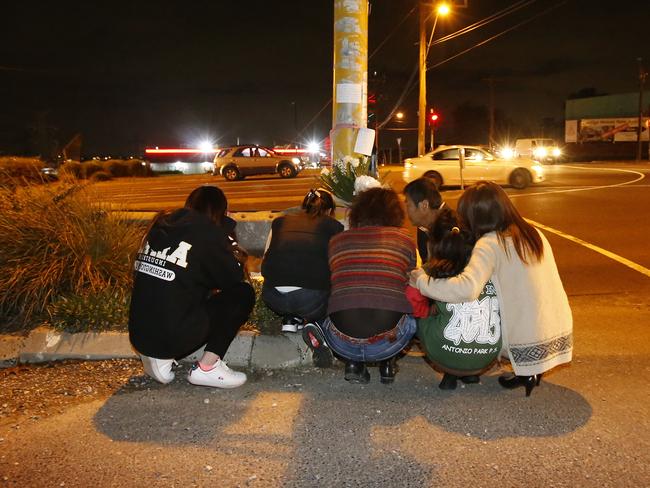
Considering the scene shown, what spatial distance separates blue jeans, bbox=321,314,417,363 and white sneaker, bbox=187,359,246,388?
0.77 meters

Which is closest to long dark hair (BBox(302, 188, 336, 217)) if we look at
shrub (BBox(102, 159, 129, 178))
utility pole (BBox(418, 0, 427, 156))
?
utility pole (BBox(418, 0, 427, 156))

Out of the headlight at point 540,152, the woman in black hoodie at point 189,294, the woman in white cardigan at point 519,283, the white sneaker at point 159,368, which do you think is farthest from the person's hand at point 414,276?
the headlight at point 540,152

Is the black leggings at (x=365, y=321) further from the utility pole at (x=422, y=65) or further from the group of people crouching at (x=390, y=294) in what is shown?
the utility pole at (x=422, y=65)

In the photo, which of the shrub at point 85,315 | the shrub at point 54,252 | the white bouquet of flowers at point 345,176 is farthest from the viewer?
the white bouquet of flowers at point 345,176

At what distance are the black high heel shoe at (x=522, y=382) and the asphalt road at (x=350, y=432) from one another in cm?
6

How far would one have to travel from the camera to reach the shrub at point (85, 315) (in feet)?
17.8

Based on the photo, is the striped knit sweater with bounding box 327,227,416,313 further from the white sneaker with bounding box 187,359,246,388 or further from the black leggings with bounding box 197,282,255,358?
the white sneaker with bounding box 187,359,246,388

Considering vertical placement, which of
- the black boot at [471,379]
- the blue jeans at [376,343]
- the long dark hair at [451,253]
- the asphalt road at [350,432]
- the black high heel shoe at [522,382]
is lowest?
the asphalt road at [350,432]

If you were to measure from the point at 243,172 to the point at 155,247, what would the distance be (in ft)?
81.5

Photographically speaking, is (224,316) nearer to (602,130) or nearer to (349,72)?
(349,72)

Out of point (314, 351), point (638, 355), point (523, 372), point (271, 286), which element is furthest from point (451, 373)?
point (638, 355)

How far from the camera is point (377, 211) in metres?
4.54

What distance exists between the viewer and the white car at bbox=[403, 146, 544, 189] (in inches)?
769

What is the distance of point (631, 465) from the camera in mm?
3467
